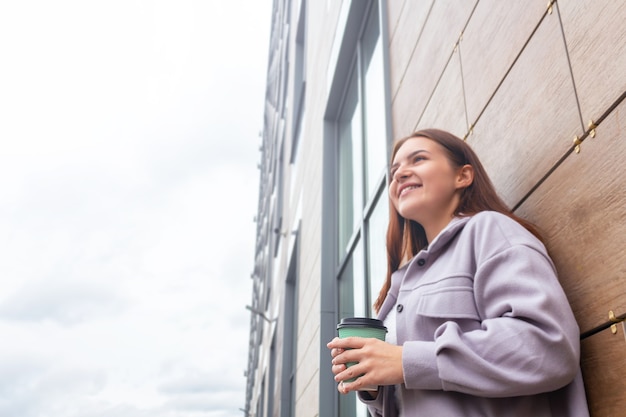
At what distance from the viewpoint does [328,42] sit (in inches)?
297

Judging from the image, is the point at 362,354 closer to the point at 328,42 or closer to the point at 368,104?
the point at 368,104

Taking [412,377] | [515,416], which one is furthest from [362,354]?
[515,416]

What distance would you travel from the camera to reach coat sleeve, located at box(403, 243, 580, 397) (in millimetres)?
1254

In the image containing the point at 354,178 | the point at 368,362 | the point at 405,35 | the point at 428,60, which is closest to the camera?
the point at 368,362

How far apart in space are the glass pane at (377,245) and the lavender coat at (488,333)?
103 inches

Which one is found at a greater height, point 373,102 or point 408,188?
point 373,102

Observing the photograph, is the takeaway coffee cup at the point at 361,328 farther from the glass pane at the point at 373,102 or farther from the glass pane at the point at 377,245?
the glass pane at the point at 373,102

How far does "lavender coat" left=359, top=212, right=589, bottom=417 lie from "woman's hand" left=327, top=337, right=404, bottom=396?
3cm

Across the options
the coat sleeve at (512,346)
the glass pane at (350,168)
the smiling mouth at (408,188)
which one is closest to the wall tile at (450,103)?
the smiling mouth at (408,188)

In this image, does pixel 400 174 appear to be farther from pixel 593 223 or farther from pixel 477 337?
pixel 477 337

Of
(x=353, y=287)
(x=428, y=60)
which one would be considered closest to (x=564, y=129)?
(x=428, y=60)

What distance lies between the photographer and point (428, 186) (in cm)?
195

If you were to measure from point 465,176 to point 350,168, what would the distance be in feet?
14.5

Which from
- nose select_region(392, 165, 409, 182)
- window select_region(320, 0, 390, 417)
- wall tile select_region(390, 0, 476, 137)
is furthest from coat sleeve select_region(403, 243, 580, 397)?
window select_region(320, 0, 390, 417)
